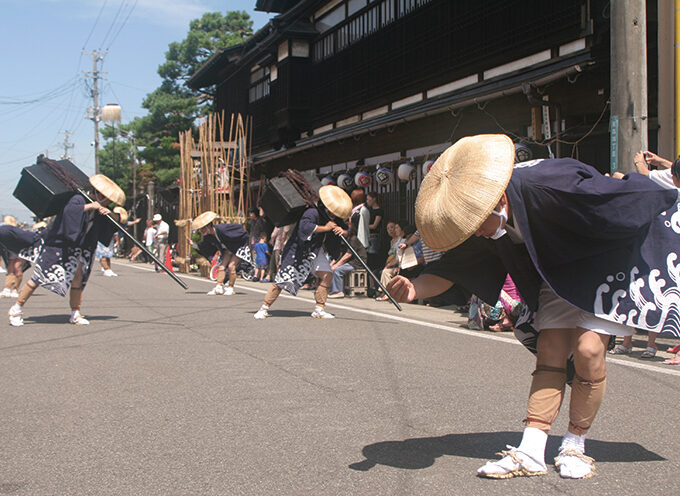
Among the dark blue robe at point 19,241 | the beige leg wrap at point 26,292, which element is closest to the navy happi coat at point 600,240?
the beige leg wrap at point 26,292

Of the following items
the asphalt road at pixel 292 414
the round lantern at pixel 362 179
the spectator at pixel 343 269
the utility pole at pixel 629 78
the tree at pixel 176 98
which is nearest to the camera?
the asphalt road at pixel 292 414

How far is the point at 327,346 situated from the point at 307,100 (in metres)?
15.2

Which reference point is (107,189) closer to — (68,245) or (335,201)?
(68,245)

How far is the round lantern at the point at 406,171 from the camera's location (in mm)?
14922

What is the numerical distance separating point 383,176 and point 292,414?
38.2ft

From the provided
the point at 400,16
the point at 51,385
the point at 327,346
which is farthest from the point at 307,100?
the point at 51,385

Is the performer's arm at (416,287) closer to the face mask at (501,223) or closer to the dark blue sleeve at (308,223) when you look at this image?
the face mask at (501,223)

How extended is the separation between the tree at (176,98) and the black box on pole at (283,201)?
28136 mm

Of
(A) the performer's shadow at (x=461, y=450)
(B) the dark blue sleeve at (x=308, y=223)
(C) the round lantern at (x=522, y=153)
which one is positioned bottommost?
(A) the performer's shadow at (x=461, y=450)

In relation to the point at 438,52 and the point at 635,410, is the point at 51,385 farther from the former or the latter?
the point at 438,52

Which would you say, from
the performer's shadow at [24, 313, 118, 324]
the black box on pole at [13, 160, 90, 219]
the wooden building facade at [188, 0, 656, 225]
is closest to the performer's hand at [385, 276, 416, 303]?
the black box on pole at [13, 160, 90, 219]

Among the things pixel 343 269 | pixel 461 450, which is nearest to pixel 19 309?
pixel 343 269

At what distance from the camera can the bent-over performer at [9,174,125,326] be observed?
9.04 m

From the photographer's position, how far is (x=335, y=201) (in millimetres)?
9578
